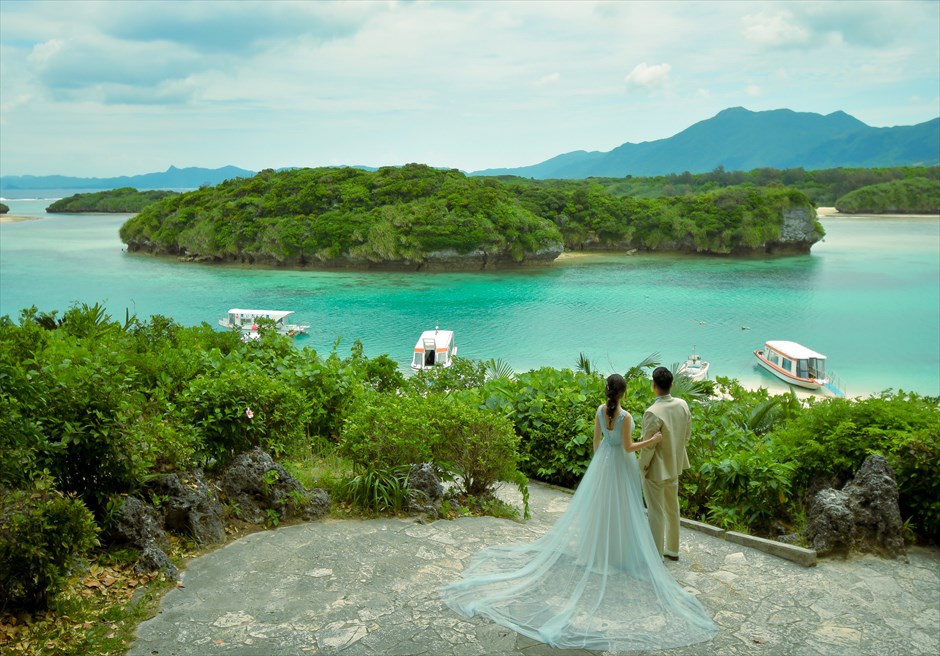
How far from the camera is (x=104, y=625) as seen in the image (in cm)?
471

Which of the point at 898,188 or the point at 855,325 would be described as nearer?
the point at 855,325

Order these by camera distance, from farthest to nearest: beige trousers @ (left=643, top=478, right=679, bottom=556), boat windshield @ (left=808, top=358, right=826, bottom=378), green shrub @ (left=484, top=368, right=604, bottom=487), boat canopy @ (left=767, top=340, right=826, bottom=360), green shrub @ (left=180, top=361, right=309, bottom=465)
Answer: boat canopy @ (left=767, top=340, right=826, bottom=360)
boat windshield @ (left=808, top=358, right=826, bottom=378)
green shrub @ (left=484, top=368, right=604, bottom=487)
green shrub @ (left=180, top=361, right=309, bottom=465)
beige trousers @ (left=643, top=478, right=679, bottom=556)

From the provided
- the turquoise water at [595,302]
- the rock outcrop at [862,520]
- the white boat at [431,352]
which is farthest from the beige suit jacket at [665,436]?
the turquoise water at [595,302]

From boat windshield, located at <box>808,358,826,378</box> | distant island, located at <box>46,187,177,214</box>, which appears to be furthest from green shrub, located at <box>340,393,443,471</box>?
distant island, located at <box>46,187,177,214</box>

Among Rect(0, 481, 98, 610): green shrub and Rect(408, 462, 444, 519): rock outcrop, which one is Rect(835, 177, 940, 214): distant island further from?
Rect(0, 481, 98, 610): green shrub

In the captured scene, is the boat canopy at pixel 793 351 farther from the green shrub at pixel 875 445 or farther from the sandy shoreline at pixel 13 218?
the sandy shoreline at pixel 13 218

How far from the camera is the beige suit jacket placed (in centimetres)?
584

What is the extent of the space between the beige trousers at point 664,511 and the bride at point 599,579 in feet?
1.21

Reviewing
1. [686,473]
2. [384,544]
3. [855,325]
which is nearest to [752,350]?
[855,325]

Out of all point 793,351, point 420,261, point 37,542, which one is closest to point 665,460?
point 37,542

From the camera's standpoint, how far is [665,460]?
233 inches

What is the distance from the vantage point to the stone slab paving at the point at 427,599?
4.71 m

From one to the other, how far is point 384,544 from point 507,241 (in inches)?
2868

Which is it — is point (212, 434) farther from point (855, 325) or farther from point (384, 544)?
point (855, 325)
